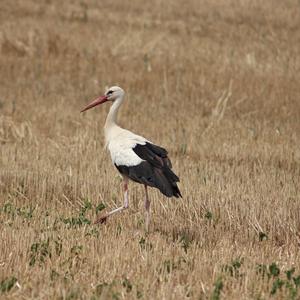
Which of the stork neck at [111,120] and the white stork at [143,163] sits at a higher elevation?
the stork neck at [111,120]

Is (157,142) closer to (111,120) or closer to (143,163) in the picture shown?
(111,120)

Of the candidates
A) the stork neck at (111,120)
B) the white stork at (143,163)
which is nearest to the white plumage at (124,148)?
the white stork at (143,163)

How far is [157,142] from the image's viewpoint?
12.1m

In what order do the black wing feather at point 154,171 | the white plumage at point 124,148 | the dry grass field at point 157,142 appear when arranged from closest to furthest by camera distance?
the dry grass field at point 157,142 < the black wing feather at point 154,171 < the white plumage at point 124,148

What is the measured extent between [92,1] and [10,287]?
16222 millimetres

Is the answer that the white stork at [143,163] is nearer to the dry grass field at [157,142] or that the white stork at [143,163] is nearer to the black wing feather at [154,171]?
the black wing feather at [154,171]

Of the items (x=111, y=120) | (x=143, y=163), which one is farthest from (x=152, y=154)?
(x=111, y=120)

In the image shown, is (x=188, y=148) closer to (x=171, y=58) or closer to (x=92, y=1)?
(x=171, y=58)

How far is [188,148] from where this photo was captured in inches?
461

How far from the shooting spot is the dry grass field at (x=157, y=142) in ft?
21.4

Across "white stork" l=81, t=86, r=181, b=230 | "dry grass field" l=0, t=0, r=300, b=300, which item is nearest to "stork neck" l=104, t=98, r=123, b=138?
"white stork" l=81, t=86, r=181, b=230

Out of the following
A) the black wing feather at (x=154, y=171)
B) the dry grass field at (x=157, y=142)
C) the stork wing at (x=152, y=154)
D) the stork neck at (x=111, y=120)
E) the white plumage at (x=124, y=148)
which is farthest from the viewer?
the stork neck at (x=111, y=120)

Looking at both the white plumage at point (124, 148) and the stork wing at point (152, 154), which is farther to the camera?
the white plumage at point (124, 148)

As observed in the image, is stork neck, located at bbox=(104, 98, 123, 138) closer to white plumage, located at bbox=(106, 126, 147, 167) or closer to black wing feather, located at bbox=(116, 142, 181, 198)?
white plumage, located at bbox=(106, 126, 147, 167)
